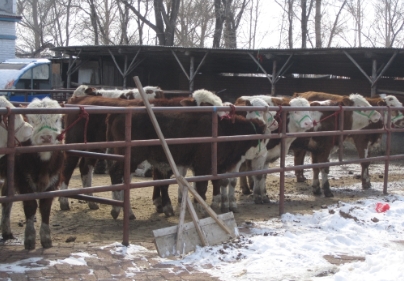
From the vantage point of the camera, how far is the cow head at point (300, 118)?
33.2 feet

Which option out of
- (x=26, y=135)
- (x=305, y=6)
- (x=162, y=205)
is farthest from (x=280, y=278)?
(x=305, y=6)

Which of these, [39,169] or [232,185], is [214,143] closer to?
[232,185]

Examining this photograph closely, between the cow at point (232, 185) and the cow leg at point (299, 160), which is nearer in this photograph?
the cow at point (232, 185)

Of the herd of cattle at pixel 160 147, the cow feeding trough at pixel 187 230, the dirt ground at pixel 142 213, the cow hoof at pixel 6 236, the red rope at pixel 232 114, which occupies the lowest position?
the dirt ground at pixel 142 213

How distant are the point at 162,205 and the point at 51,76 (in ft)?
64.3

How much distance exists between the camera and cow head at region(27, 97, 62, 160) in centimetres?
599

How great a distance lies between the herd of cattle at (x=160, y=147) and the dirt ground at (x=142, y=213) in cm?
23

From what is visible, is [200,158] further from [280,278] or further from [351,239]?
[280,278]

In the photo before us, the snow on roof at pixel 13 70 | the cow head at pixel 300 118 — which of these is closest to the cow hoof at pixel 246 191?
the cow head at pixel 300 118

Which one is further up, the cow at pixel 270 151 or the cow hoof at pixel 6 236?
the cow at pixel 270 151

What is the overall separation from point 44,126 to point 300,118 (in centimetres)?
547

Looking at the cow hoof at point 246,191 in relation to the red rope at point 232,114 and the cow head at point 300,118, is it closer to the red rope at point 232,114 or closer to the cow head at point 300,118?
the cow head at point 300,118

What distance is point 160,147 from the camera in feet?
26.2

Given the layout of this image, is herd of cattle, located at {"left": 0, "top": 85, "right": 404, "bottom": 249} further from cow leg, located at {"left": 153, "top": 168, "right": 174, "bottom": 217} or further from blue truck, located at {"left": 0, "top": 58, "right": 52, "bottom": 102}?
blue truck, located at {"left": 0, "top": 58, "right": 52, "bottom": 102}
